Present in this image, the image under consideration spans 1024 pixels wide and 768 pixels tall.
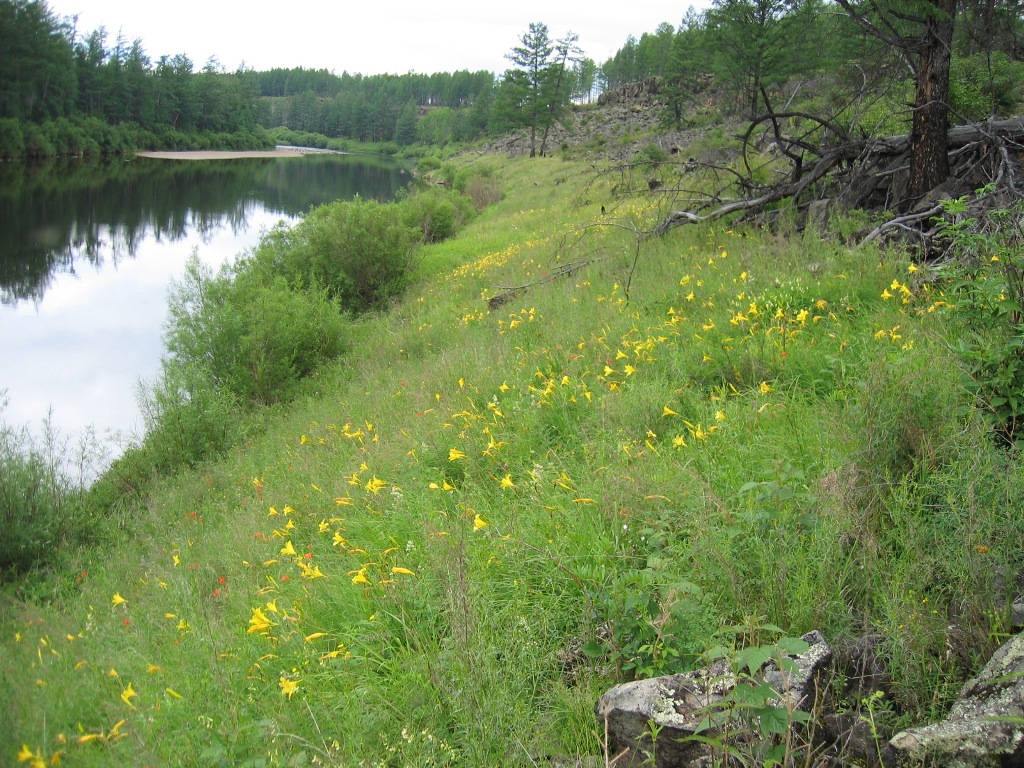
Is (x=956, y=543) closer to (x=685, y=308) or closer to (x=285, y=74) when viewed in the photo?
(x=685, y=308)

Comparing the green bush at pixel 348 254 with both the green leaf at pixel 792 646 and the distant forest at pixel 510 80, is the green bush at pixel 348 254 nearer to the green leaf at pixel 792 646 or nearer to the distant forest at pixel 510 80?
the distant forest at pixel 510 80

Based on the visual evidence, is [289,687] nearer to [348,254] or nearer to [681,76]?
[348,254]

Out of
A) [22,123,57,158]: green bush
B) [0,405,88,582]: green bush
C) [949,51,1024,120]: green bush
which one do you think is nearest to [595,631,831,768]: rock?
[0,405,88,582]: green bush

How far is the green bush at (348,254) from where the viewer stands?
18.0 metres

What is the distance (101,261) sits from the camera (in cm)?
2558

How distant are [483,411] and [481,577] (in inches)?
115

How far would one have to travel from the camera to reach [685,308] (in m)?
6.65

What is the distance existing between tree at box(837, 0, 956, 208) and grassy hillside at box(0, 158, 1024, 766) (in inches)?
83.4

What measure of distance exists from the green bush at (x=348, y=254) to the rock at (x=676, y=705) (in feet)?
54.2

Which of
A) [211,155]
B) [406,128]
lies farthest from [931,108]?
[406,128]

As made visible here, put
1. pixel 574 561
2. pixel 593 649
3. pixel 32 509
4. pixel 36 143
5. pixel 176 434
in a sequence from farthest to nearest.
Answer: pixel 36 143
pixel 176 434
pixel 32 509
pixel 574 561
pixel 593 649

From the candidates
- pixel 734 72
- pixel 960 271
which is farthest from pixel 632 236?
pixel 734 72

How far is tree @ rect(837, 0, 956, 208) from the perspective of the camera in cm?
682

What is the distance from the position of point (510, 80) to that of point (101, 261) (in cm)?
4074
